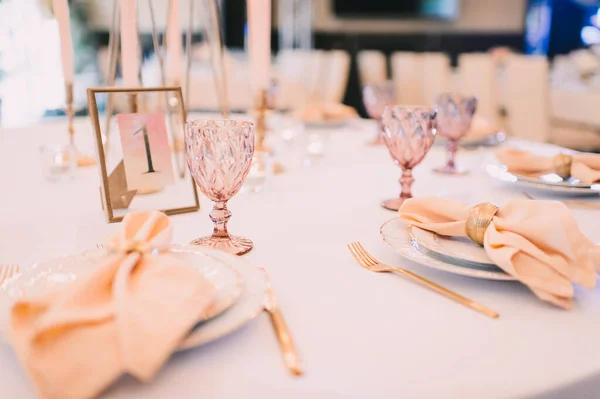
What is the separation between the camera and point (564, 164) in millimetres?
1103

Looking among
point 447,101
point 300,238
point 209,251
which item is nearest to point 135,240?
point 209,251

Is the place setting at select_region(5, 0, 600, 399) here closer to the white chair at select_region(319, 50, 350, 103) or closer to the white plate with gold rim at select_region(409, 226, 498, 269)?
the white plate with gold rim at select_region(409, 226, 498, 269)

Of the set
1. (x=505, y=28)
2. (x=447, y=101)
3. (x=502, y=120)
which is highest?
(x=505, y=28)

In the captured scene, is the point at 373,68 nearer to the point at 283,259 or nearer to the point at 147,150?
the point at 147,150

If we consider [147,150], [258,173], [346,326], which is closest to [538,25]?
[258,173]

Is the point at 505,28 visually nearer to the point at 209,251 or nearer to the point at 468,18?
the point at 468,18

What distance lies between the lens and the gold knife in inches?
18.8

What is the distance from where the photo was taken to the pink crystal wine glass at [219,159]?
0.74 metres

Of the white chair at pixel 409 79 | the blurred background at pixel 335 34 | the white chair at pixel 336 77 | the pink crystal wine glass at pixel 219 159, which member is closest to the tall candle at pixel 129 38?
the pink crystal wine glass at pixel 219 159

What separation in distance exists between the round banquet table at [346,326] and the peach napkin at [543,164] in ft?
0.45

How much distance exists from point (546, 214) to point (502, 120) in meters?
3.39

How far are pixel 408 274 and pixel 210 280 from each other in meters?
0.25

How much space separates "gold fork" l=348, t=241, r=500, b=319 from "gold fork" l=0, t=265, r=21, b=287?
0.43 m

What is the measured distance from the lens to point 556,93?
3742 mm
